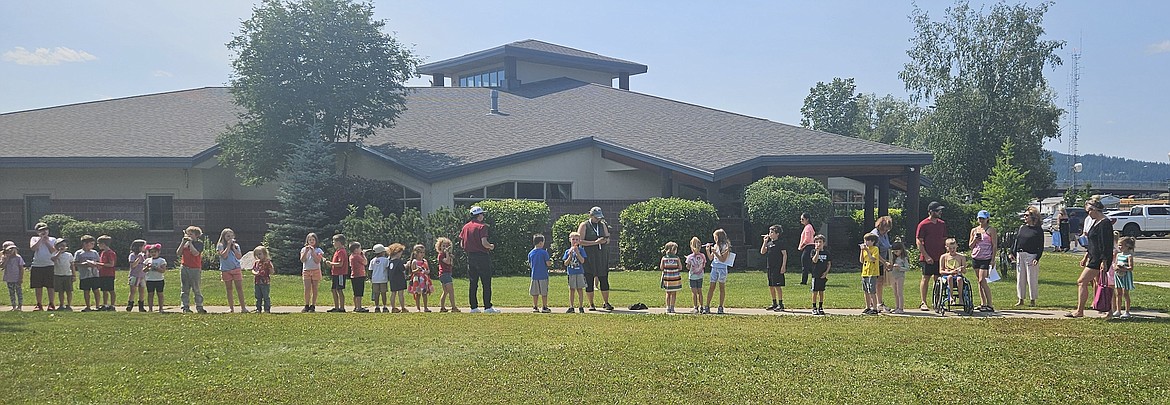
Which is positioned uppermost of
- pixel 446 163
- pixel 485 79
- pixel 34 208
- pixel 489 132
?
pixel 485 79

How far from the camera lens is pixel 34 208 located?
27.6m

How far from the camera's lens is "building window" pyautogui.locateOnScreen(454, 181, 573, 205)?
2584 cm

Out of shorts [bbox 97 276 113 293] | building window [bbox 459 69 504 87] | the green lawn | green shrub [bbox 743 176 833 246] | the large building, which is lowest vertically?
the green lawn

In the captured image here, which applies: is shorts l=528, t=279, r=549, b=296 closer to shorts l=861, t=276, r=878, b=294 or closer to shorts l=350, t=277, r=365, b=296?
shorts l=350, t=277, r=365, b=296

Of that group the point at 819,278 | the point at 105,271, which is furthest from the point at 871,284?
the point at 105,271

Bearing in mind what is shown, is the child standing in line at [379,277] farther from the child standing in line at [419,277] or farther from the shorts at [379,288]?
the child standing in line at [419,277]

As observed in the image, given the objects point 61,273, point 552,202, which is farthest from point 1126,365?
point 552,202

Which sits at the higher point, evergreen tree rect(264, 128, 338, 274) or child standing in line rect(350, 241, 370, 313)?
evergreen tree rect(264, 128, 338, 274)

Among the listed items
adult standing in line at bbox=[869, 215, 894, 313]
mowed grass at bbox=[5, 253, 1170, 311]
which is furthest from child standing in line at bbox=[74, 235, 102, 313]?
adult standing in line at bbox=[869, 215, 894, 313]

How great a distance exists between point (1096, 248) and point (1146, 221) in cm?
3746

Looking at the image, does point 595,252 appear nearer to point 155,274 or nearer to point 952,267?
point 952,267

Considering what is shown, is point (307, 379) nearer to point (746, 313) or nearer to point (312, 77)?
point (746, 313)

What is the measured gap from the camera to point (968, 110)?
130ft

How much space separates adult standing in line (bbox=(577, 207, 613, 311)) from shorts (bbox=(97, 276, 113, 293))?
742 cm
